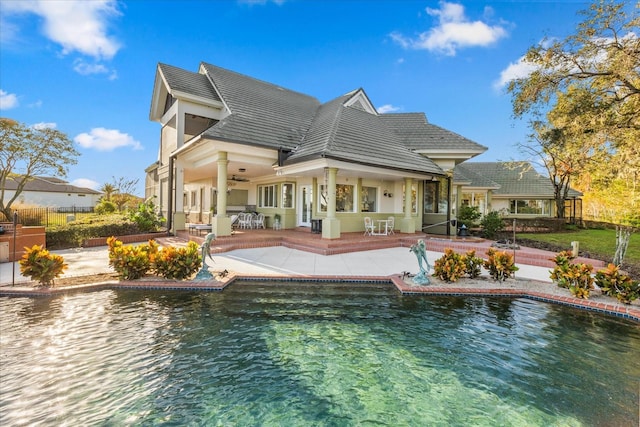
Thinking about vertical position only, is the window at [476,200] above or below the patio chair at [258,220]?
above

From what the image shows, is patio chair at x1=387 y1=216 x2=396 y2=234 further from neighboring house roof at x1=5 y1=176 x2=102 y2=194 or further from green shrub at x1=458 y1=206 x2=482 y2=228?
→ neighboring house roof at x1=5 y1=176 x2=102 y2=194

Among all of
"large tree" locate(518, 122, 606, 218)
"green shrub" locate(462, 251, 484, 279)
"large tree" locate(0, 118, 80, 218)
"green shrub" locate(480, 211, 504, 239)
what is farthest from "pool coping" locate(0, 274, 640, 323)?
"large tree" locate(0, 118, 80, 218)

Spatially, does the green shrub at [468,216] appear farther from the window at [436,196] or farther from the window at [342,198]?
the window at [342,198]

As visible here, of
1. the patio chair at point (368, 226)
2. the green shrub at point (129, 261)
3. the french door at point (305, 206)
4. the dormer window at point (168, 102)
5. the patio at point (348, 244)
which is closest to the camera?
the green shrub at point (129, 261)

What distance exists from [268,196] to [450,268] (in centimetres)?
1218

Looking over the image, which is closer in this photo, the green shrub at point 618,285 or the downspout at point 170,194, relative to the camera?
the green shrub at point 618,285

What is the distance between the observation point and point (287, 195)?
15.6 metres

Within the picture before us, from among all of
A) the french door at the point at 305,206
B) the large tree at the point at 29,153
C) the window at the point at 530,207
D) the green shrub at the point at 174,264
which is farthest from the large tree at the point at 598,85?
the large tree at the point at 29,153

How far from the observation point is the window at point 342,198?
14.0 metres

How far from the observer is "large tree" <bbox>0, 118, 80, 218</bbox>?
57.6 ft

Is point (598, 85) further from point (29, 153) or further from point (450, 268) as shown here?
point (29, 153)

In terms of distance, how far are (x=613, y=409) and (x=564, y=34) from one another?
42.6 ft

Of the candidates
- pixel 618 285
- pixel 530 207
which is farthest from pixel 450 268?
pixel 530 207

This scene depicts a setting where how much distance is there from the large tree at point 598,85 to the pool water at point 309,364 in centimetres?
863
